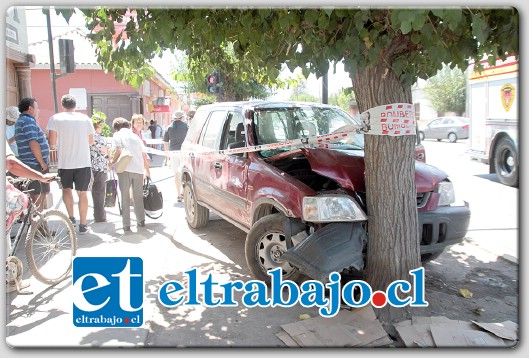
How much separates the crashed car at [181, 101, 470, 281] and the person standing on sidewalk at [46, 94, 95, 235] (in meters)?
1.54

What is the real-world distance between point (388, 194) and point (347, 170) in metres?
0.57

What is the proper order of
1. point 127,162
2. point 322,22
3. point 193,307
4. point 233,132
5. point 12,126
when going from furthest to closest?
point 127,162
point 233,132
point 12,126
point 193,307
point 322,22

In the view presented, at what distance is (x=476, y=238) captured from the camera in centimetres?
638

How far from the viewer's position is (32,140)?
5.55m

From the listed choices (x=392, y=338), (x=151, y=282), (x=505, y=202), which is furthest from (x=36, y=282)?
(x=505, y=202)

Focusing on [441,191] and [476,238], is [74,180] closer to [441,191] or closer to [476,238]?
[441,191]

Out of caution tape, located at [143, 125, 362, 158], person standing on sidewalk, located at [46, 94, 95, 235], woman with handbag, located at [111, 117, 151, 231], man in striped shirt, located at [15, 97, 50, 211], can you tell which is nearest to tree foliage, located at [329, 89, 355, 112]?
caution tape, located at [143, 125, 362, 158]

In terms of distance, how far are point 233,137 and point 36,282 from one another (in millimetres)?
2684

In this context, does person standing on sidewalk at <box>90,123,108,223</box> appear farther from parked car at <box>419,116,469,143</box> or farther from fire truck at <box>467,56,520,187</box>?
parked car at <box>419,116,469,143</box>

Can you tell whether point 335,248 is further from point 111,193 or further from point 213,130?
point 111,193

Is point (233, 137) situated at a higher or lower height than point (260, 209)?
higher

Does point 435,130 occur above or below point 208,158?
above
